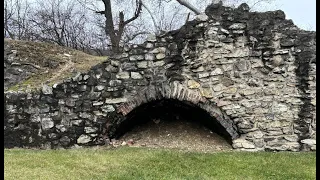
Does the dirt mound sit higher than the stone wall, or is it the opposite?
the stone wall

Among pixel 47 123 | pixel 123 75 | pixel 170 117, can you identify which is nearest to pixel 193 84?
pixel 170 117

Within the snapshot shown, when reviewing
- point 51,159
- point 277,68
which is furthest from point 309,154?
point 51,159

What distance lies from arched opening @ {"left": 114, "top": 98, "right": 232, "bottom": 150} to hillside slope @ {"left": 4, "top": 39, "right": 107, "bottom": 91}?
2074 millimetres

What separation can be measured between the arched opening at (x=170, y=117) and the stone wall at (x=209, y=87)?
16 cm

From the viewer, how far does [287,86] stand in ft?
24.7

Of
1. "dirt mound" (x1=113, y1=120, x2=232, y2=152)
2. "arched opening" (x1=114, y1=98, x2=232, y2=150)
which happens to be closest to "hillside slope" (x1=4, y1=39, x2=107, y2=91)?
"arched opening" (x1=114, y1=98, x2=232, y2=150)

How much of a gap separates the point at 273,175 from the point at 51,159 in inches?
121

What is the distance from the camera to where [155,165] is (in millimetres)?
6055

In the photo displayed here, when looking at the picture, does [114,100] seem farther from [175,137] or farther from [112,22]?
[112,22]

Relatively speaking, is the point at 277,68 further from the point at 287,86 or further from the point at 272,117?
the point at 272,117

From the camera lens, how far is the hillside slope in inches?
392

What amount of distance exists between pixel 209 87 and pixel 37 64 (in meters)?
4.90

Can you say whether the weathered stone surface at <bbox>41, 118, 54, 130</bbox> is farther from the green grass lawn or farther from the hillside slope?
the hillside slope

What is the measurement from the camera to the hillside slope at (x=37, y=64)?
32.7 feet
